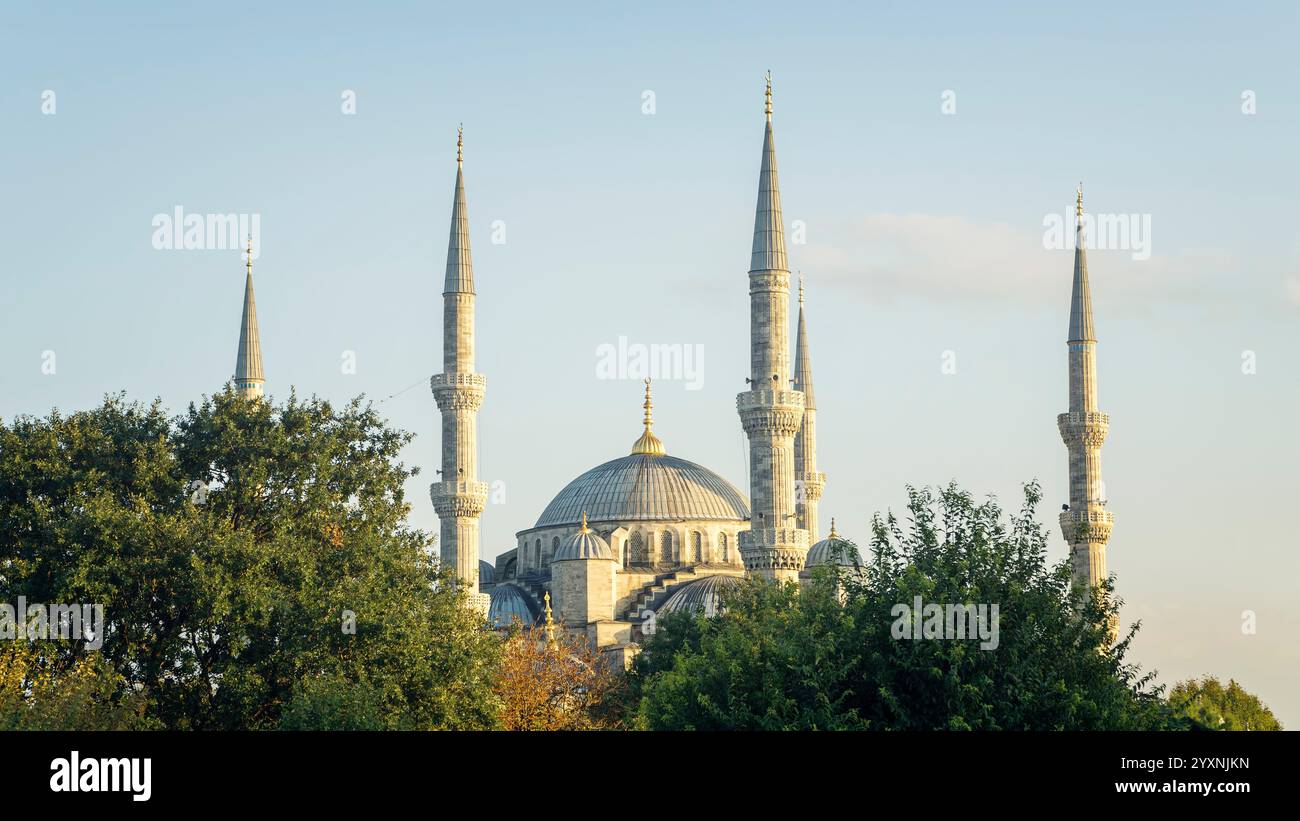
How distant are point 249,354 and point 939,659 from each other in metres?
47.8

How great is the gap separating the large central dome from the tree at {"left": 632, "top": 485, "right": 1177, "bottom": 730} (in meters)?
51.6

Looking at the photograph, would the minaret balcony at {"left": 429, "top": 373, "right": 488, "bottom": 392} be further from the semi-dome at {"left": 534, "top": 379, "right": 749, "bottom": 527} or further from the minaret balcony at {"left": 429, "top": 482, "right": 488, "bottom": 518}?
the semi-dome at {"left": 534, "top": 379, "right": 749, "bottom": 527}

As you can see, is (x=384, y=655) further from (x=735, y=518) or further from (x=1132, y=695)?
(x=735, y=518)

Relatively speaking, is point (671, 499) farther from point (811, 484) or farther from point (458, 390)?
point (458, 390)

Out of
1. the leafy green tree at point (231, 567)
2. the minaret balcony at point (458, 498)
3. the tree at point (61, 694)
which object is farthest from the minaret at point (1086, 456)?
the tree at point (61, 694)

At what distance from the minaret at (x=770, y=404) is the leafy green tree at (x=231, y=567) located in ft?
64.5


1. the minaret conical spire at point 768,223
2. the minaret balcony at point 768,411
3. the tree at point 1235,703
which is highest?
the minaret conical spire at point 768,223

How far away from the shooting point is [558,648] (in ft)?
189

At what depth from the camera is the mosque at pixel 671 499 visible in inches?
2291

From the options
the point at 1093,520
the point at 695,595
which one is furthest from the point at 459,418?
the point at 1093,520

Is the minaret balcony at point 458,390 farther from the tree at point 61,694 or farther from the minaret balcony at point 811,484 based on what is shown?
the tree at point 61,694

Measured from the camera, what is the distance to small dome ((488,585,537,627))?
78.1 metres
